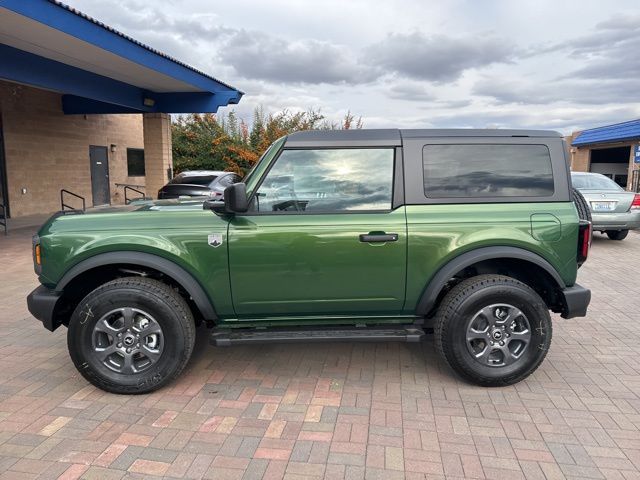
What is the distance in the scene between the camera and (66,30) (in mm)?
7387

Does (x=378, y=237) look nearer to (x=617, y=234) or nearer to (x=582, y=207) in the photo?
(x=582, y=207)

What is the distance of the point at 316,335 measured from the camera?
3.55 meters

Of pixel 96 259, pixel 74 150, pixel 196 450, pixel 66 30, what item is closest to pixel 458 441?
pixel 196 450

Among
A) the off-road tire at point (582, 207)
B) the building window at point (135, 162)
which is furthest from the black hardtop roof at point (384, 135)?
the building window at point (135, 162)

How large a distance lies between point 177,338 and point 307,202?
4.48ft

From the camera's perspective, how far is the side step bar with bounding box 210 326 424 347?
348 centimetres

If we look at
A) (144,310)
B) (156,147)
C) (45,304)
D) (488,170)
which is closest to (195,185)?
(156,147)

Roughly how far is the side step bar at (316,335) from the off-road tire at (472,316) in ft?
0.75

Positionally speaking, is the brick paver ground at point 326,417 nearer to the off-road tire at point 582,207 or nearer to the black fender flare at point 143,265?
the black fender flare at point 143,265

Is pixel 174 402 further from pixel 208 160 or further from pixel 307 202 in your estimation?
pixel 208 160

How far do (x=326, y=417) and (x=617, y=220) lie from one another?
8783 mm

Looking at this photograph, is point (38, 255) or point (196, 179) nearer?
point (38, 255)

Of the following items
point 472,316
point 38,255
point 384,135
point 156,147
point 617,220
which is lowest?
point 472,316

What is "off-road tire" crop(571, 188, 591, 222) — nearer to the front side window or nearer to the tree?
the front side window
